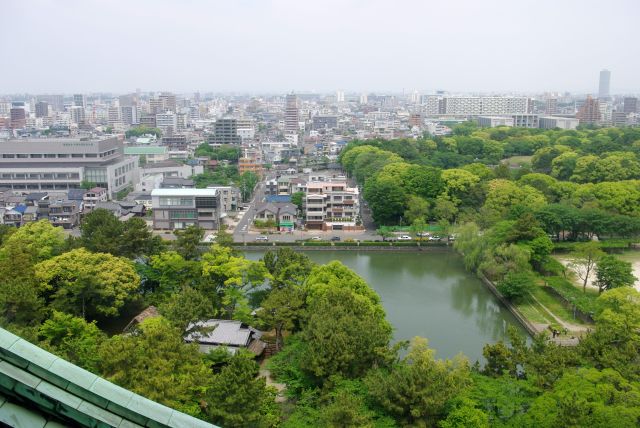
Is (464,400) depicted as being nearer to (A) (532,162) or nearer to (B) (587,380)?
(B) (587,380)

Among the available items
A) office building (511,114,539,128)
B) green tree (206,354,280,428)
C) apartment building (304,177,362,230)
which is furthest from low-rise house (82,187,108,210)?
office building (511,114,539,128)

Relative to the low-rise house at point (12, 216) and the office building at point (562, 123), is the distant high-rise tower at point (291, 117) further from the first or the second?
the low-rise house at point (12, 216)

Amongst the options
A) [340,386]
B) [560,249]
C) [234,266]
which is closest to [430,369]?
[340,386]

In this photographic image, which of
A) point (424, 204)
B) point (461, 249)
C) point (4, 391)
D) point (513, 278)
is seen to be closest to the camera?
point (4, 391)

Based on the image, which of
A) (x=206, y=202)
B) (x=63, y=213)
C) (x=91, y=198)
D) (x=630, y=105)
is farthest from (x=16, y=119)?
(x=630, y=105)

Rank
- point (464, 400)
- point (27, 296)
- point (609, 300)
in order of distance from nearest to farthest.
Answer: point (464, 400)
point (27, 296)
point (609, 300)
